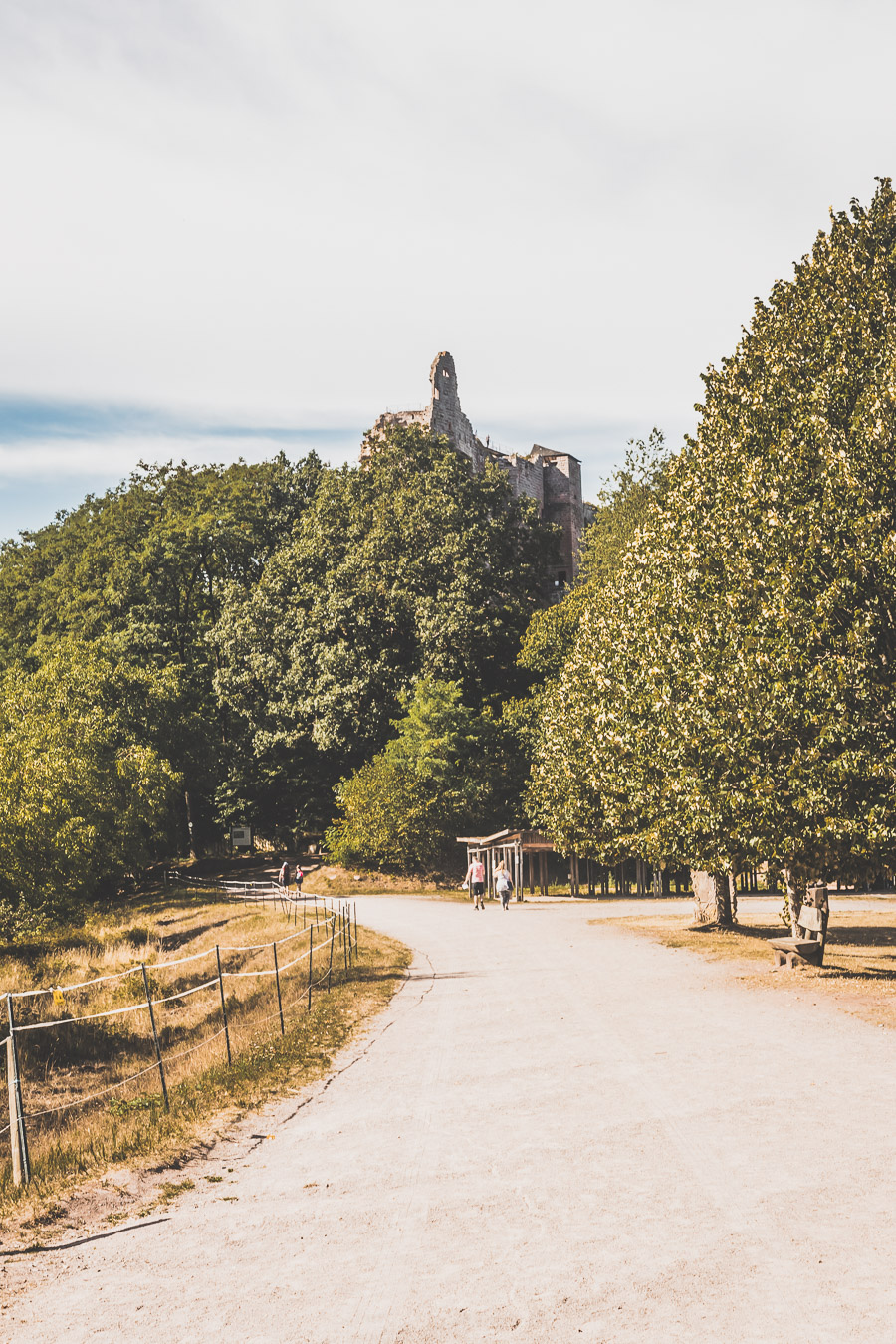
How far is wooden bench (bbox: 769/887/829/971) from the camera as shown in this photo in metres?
17.8

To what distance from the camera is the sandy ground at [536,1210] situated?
5.33 meters

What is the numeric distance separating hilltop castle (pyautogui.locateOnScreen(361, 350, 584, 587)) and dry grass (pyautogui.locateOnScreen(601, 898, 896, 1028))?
1804 inches

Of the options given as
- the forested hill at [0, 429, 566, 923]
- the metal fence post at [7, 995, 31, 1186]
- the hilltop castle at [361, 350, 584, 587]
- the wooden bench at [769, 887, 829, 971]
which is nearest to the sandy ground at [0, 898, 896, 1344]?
the metal fence post at [7, 995, 31, 1186]

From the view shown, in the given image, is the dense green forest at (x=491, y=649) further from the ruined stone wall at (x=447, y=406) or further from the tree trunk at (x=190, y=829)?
the ruined stone wall at (x=447, y=406)

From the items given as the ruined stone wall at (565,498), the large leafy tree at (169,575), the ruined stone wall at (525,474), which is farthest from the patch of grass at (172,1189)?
the ruined stone wall at (565,498)

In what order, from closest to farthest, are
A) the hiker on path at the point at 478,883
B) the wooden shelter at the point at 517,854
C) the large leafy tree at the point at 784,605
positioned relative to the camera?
the large leafy tree at the point at 784,605 < the hiker on path at the point at 478,883 < the wooden shelter at the point at 517,854

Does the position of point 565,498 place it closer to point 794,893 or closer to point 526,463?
point 526,463

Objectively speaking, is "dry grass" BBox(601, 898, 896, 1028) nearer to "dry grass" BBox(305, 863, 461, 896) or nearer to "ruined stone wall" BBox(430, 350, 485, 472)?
"dry grass" BBox(305, 863, 461, 896)

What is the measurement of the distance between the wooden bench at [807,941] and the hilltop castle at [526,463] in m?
55.1

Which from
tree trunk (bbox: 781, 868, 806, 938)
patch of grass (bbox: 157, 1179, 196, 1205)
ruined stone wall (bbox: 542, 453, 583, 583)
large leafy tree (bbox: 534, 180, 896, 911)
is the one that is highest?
ruined stone wall (bbox: 542, 453, 583, 583)

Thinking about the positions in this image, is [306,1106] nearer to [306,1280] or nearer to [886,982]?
[306,1280]

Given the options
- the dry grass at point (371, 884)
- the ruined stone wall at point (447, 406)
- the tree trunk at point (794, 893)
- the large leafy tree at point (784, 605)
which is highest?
the ruined stone wall at point (447, 406)

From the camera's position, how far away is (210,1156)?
8789 mm

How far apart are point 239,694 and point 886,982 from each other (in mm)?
44552
